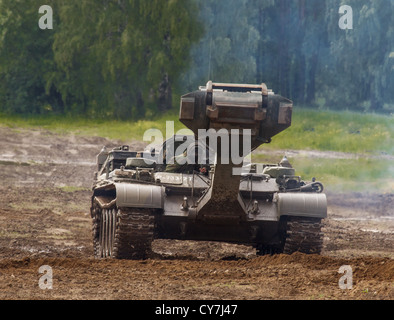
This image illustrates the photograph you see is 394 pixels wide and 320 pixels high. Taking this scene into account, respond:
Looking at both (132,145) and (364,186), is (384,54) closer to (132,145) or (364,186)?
(364,186)

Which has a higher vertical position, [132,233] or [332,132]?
[132,233]

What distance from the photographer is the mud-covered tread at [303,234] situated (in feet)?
43.0

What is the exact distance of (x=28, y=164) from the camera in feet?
90.1

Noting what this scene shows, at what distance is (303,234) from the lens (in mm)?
13125

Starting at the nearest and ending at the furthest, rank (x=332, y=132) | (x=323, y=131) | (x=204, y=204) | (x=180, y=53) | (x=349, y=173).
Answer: (x=204, y=204) → (x=349, y=173) → (x=323, y=131) → (x=332, y=132) → (x=180, y=53)

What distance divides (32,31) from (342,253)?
26.4m

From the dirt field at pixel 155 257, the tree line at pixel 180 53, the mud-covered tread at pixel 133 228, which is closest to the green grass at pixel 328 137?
the tree line at pixel 180 53

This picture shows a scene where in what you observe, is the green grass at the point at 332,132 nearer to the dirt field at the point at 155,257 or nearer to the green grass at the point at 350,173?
the green grass at the point at 350,173

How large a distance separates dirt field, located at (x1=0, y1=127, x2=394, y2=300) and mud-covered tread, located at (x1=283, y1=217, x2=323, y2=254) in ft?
1.29

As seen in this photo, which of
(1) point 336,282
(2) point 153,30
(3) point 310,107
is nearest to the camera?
(1) point 336,282

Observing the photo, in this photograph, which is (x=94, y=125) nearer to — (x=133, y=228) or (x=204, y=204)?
(x=133, y=228)

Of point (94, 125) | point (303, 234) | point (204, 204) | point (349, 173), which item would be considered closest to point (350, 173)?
point (349, 173)

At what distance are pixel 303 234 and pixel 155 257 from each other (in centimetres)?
215

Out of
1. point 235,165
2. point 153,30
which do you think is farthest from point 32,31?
point 235,165
